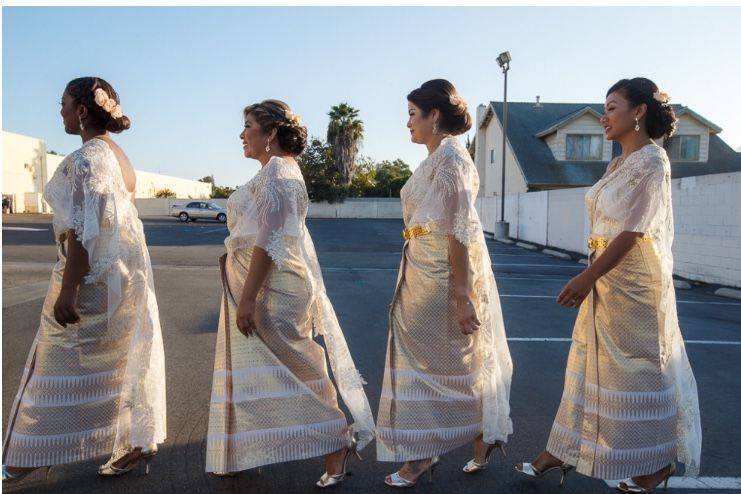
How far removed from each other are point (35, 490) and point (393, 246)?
17397 mm

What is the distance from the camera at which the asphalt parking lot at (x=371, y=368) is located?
9.78 feet

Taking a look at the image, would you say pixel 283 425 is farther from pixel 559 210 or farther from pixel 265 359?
pixel 559 210

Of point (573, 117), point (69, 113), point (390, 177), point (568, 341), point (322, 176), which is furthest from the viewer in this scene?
point (390, 177)

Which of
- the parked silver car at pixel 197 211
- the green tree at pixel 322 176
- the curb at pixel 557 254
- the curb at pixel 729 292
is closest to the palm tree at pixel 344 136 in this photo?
the green tree at pixel 322 176

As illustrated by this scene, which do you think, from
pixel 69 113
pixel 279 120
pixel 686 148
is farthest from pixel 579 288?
pixel 686 148

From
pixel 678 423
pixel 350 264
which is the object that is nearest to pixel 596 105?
pixel 350 264

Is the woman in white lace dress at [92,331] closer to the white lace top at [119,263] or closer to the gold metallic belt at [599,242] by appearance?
the white lace top at [119,263]

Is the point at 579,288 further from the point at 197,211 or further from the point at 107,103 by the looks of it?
the point at 197,211

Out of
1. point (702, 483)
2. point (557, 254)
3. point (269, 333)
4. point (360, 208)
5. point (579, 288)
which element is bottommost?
point (702, 483)

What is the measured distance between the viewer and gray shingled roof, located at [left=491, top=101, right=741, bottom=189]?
2739 centimetres

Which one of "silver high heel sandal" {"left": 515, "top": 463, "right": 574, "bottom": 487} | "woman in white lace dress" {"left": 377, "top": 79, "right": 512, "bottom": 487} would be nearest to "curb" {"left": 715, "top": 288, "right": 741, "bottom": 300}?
"silver high heel sandal" {"left": 515, "top": 463, "right": 574, "bottom": 487}

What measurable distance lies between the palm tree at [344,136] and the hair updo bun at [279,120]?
160ft

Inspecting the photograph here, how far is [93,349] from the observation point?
2.84 m

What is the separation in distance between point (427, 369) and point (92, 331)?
5.32 ft
